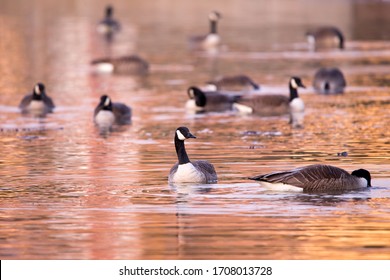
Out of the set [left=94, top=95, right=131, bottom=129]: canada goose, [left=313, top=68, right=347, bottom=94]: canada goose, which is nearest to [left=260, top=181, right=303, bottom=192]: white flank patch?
[left=94, top=95, right=131, bottom=129]: canada goose

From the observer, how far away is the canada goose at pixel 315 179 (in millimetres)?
19156

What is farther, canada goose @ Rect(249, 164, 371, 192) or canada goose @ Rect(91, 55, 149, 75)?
canada goose @ Rect(91, 55, 149, 75)

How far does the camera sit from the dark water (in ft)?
52.9

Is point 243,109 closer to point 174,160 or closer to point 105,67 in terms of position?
point 174,160

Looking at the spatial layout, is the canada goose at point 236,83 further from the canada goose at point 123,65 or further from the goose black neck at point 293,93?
the canada goose at point 123,65

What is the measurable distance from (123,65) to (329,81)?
10.3 m

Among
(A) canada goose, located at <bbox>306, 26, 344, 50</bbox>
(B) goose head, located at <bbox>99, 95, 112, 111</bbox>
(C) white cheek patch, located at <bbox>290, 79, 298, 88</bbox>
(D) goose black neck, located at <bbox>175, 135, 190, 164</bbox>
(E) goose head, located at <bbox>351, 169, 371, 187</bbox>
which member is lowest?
(E) goose head, located at <bbox>351, 169, 371, 187</bbox>

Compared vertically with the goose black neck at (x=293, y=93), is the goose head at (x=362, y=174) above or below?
below

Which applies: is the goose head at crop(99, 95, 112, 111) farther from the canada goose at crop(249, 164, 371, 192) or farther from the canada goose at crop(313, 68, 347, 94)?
the canada goose at crop(249, 164, 371, 192)

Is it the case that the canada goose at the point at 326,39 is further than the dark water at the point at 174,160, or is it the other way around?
the canada goose at the point at 326,39

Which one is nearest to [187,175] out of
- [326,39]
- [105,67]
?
[105,67]

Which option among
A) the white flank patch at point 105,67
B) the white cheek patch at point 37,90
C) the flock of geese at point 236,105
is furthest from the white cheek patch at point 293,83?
the white flank patch at point 105,67

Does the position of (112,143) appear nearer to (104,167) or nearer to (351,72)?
(104,167)

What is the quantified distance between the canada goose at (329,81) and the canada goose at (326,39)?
49.7ft
